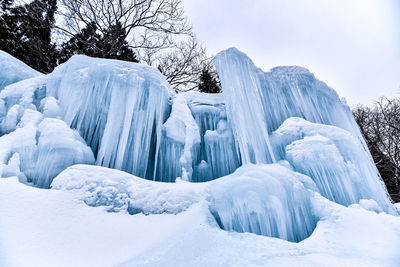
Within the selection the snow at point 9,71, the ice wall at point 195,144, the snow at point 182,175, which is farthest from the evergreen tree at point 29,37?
the ice wall at point 195,144

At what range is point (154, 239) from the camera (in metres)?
1.75

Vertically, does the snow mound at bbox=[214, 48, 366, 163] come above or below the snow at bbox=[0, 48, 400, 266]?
above

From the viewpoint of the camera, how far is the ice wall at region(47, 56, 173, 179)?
3.28 metres

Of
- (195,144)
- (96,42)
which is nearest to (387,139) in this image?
(195,144)

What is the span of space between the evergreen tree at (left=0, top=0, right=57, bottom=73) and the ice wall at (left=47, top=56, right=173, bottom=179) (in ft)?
22.4

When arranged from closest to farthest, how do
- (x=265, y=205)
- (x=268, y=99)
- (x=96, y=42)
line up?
(x=265, y=205)
(x=268, y=99)
(x=96, y=42)

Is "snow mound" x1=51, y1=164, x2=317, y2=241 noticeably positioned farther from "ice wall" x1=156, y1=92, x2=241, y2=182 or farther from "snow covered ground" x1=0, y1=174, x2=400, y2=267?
"ice wall" x1=156, y1=92, x2=241, y2=182

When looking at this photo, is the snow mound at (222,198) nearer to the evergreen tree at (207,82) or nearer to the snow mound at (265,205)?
the snow mound at (265,205)

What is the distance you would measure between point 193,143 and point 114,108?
147 centimetres

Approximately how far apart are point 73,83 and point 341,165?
4.59 metres

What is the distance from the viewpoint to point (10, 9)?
900cm

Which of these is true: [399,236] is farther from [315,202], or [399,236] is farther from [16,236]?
[16,236]

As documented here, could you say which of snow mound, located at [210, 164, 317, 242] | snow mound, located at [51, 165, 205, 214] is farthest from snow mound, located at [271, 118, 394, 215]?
snow mound, located at [51, 165, 205, 214]

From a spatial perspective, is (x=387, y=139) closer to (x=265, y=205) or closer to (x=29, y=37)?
(x=265, y=205)
